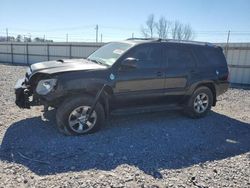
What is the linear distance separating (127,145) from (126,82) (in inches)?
52.2

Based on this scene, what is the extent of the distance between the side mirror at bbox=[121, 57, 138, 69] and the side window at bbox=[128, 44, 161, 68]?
0.29m

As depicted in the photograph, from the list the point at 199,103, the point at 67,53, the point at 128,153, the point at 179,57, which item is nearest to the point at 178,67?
the point at 179,57

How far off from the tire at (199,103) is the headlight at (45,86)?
10.9ft

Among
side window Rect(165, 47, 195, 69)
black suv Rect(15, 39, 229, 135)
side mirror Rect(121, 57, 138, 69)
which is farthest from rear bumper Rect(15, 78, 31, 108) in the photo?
side window Rect(165, 47, 195, 69)

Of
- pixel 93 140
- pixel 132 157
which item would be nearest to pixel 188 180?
pixel 132 157

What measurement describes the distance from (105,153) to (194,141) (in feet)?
6.11

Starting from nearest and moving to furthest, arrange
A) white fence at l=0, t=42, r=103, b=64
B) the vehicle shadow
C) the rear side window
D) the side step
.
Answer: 1. the vehicle shadow
2. the side step
3. the rear side window
4. white fence at l=0, t=42, r=103, b=64

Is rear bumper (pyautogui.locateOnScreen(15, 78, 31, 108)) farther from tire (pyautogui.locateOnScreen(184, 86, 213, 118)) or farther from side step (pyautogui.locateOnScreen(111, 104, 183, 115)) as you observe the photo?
tire (pyautogui.locateOnScreen(184, 86, 213, 118))

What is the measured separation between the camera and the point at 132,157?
431 cm

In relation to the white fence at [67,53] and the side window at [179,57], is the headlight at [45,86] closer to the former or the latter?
the side window at [179,57]

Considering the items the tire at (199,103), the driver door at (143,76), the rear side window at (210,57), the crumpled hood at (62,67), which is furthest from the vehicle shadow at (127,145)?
the rear side window at (210,57)

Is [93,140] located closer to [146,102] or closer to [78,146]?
[78,146]

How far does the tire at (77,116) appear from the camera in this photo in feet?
16.0

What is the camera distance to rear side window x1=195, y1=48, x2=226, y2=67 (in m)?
6.57
